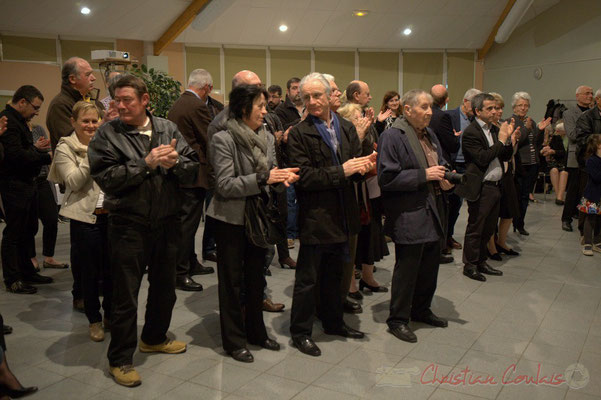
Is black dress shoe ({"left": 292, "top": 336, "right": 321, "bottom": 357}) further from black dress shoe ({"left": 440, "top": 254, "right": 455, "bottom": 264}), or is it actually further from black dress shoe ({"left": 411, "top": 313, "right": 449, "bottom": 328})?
black dress shoe ({"left": 440, "top": 254, "right": 455, "bottom": 264})

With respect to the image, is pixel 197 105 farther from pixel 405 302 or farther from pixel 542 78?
pixel 542 78

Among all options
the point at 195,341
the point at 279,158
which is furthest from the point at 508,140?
the point at 195,341

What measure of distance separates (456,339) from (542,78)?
9.83m

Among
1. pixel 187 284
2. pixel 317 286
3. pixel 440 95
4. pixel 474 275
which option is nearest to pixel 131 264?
pixel 317 286

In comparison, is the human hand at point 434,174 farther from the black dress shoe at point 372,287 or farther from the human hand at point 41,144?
the human hand at point 41,144

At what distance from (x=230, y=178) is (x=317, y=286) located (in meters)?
1.01

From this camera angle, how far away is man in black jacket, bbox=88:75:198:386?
2.65 m

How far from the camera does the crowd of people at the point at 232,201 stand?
2.76m

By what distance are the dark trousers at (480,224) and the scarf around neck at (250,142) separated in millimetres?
2341

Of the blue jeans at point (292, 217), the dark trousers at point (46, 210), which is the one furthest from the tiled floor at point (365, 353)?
the blue jeans at point (292, 217)

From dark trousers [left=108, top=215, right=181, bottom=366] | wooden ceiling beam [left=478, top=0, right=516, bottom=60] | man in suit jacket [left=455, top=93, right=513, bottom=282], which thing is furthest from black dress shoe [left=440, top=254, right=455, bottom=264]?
wooden ceiling beam [left=478, top=0, right=516, bottom=60]

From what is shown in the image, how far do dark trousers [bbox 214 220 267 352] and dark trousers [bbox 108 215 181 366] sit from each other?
10.7 inches

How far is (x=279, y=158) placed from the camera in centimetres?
331

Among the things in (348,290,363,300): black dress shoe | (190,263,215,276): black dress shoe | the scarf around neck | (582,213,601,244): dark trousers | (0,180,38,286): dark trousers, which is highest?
the scarf around neck
